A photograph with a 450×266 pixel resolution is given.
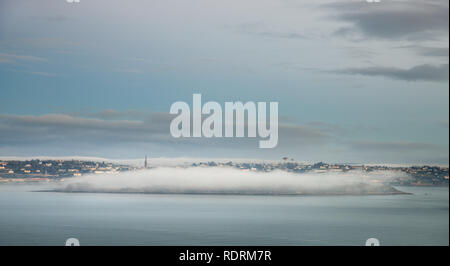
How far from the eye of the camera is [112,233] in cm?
2344

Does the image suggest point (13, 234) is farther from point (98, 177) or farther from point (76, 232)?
point (98, 177)

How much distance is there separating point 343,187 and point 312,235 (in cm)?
5582

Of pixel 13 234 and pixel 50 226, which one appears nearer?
pixel 13 234

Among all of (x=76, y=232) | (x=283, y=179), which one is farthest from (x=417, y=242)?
(x=283, y=179)
